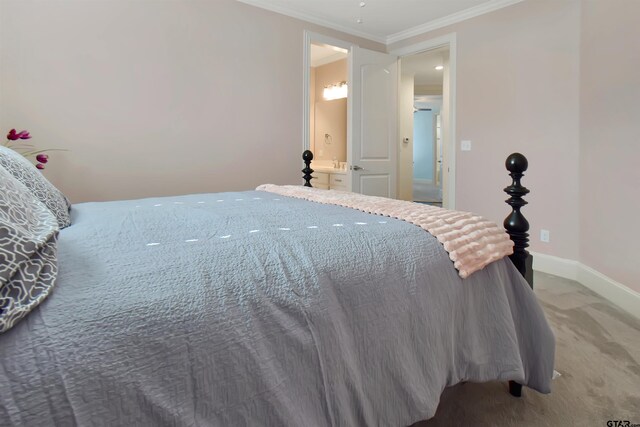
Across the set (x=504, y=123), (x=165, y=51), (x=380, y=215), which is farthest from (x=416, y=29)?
(x=380, y=215)

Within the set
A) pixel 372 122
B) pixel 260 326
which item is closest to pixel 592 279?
pixel 372 122

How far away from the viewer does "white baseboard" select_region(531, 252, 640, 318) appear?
2402 mm

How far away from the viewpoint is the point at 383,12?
388cm

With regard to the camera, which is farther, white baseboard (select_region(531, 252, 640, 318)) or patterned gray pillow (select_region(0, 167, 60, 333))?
white baseboard (select_region(531, 252, 640, 318))

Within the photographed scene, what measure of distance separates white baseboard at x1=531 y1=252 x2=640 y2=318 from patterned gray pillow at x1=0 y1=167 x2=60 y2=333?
117 inches

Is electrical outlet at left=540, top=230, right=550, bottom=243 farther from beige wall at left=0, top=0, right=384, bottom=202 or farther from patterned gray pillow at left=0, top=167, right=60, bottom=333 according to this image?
patterned gray pillow at left=0, top=167, right=60, bottom=333

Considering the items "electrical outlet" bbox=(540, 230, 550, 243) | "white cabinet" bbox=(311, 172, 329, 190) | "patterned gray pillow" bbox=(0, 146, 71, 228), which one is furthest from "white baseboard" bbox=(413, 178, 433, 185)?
"patterned gray pillow" bbox=(0, 146, 71, 228)

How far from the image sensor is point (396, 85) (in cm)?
455

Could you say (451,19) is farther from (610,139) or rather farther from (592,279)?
(592,279)

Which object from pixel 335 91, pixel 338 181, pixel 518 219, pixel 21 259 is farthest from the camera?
pixel 335 91

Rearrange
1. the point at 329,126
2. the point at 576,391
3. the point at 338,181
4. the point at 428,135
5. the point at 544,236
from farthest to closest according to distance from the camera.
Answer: the point at 428,135, the point at 329,126, the point at 338,181, the point at 544,236, the point at 576,391

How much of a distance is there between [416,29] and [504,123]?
1.58m

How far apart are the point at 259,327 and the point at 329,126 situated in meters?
5.08

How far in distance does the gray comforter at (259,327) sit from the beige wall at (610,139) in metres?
1.67
